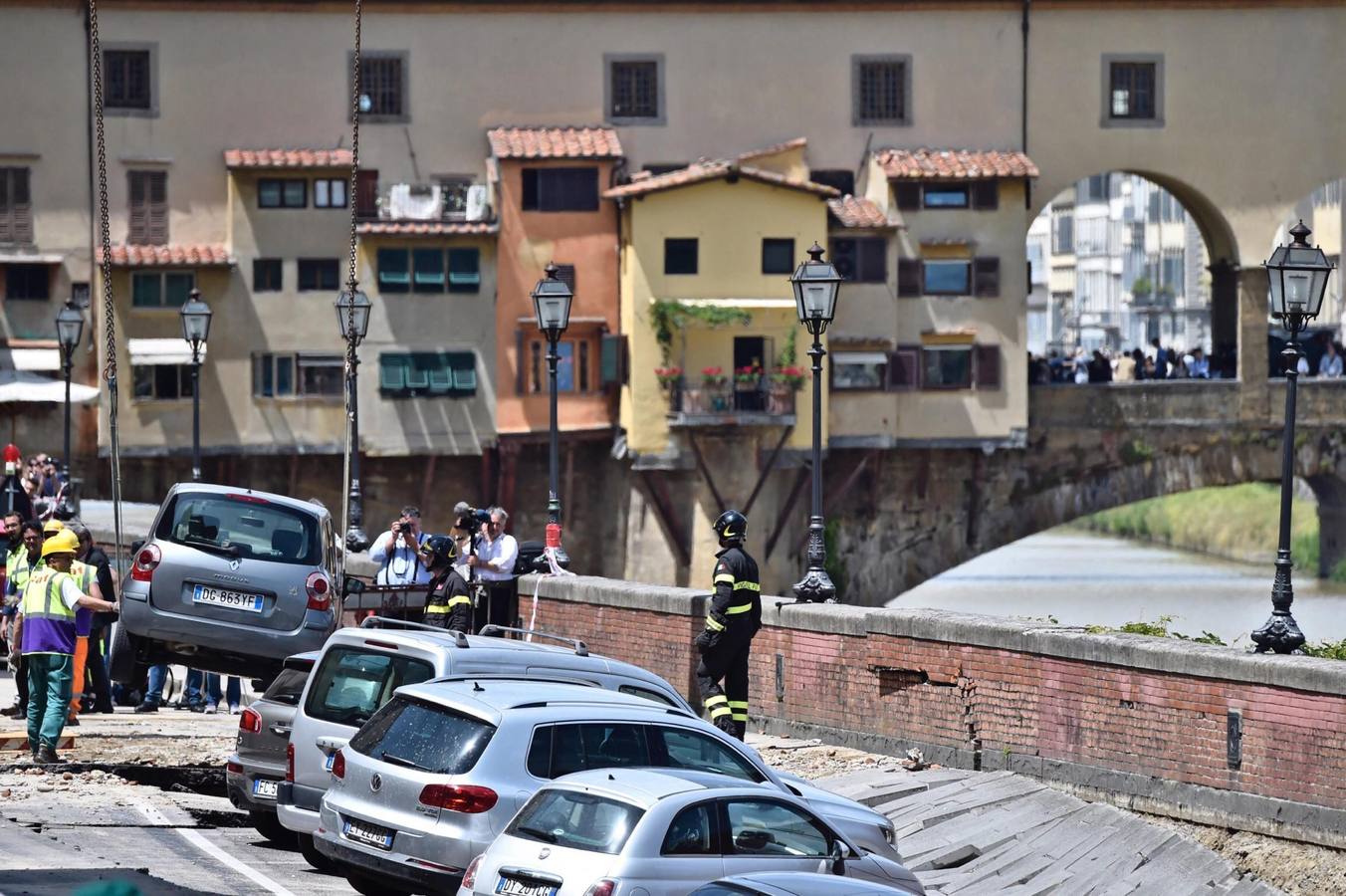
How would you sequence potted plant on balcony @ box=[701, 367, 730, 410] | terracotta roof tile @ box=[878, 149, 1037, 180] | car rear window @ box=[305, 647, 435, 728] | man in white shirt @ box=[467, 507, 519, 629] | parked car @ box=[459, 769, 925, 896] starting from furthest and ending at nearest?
1. terracotta roof tile @ box=[878, 149, 1037, 180]
2. potted plant on balcony @ box=[701, 367, 730, 410]
3. man in white shirt @ box=[467, 507, 519, 629]
4. car rear window @ box=[305, 647, 435, 728]
5. parked car @ box=[459, 769, 925, 896]

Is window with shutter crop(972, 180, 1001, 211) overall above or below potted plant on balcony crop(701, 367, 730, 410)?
above

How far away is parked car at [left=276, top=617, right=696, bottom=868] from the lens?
1505 cm

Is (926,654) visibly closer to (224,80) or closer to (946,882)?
(946,882)

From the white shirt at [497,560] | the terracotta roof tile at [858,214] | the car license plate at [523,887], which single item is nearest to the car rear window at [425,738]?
the car license plate at [523,887]

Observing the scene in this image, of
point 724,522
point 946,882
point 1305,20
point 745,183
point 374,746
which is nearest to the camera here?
point 374,746

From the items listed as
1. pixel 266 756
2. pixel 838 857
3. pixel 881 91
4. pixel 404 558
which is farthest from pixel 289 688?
pixel 881 91

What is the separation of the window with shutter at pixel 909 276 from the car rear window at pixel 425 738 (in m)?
43.5

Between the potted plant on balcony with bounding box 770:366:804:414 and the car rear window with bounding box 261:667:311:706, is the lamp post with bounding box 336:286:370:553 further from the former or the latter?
the potted plant on balcony with bounding box 770:366:804:414

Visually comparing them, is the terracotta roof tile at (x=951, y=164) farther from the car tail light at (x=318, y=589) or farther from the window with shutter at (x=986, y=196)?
the car tail light at (x=318, y=589)

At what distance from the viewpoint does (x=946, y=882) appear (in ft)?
52.9

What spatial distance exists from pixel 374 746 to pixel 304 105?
43.3 m

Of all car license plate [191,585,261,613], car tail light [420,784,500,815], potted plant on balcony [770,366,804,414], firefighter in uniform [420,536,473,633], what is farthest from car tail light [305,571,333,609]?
potted plant on balcony [770,366,804,414]

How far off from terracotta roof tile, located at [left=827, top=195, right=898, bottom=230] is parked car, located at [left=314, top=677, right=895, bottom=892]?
41.9 metres

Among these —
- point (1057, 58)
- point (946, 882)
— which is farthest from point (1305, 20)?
point (946, 882)
